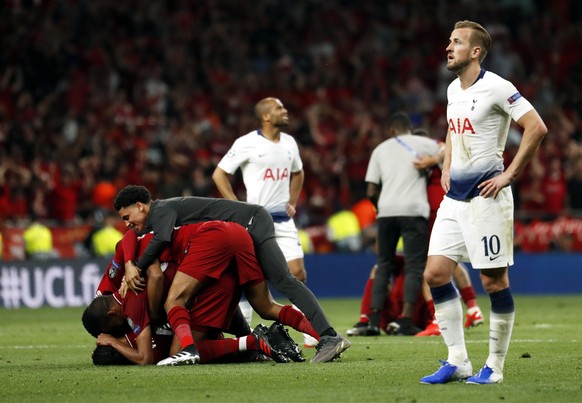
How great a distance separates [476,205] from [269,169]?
171 inches

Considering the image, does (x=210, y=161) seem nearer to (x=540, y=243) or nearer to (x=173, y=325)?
(x=540, y=243)

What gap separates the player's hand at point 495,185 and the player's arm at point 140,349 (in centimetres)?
306

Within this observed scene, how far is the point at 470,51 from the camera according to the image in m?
7.97

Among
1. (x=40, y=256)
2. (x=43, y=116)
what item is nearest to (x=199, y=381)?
(x=40, y=256)

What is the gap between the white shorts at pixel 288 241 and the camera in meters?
11.8

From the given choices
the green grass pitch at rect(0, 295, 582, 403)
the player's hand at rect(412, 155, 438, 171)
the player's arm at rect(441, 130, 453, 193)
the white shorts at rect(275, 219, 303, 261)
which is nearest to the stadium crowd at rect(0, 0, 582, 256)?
the player's hand at rect(412, 155, 438, 171)

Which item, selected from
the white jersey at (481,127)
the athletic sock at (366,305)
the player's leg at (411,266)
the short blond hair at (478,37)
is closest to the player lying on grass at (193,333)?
the white jersey at (481,127)

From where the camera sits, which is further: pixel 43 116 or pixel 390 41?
pixel 390 41

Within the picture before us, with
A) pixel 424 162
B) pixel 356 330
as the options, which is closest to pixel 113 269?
pixel 356 330

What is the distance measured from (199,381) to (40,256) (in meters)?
11.9

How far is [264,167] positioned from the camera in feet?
39.3

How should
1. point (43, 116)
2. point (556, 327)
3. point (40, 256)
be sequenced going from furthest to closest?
point (43, 116)
point (40, 256)
point (556, 327)

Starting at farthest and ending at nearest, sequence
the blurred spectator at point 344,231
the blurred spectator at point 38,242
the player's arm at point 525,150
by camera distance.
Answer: the blurred spectator at point 344,231 < the blurred spectator at point 38,242 < the player's arm at point 525,150

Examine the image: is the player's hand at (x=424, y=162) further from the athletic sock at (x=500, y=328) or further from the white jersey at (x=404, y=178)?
the athletic sock at (x=500, y=328)
